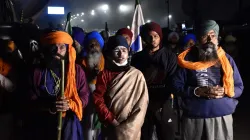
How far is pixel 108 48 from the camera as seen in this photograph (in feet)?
14.1

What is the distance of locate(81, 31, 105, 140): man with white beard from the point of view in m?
5.24

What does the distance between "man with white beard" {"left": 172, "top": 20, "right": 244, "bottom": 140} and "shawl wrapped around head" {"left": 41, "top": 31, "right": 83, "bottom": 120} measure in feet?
4.12

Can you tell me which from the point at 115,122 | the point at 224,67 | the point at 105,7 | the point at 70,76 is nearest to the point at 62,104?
the point at 70,76

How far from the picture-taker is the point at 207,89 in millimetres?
4082

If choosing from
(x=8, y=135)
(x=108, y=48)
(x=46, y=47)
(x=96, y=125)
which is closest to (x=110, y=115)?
(x=108, y=48)

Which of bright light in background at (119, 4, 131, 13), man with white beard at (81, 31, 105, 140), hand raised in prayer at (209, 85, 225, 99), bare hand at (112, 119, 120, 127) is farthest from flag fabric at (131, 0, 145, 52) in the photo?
bright light in background at (119, 4, 131, 13)

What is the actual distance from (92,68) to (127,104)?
66.0 inches

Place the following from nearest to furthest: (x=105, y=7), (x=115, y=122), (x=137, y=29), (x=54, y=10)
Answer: (x=115, y=122) → (x=137, y=29) → (x=54, y=10) → (x=105, y=7)

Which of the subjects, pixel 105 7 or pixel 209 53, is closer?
pixel 209 53

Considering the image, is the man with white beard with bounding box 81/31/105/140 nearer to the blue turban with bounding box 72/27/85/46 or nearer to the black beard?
the blue turban with bounding box 72/27/85/46

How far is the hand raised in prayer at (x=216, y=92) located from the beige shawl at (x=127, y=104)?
78 cm

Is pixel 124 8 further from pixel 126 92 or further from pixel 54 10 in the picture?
pixel 126 92

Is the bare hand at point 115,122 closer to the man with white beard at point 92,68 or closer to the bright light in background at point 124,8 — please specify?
the man with white beard at point 92,68

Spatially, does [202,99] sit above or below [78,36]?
below
